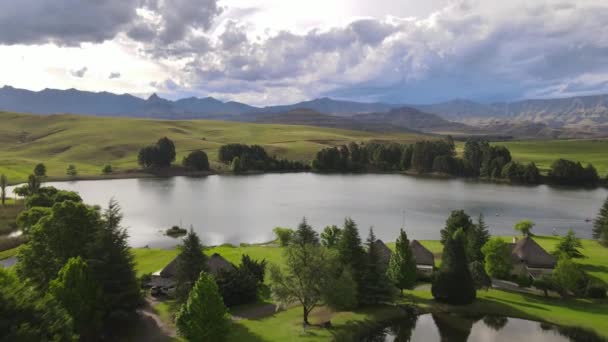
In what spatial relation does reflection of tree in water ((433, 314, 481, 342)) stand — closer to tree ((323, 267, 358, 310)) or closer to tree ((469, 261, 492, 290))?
tree ((469, 261, 492, 290))

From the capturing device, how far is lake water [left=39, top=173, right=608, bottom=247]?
71.2 m

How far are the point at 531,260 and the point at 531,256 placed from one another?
1.48 ft

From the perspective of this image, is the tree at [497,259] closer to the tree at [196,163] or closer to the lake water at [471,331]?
the lake water at [471,331]

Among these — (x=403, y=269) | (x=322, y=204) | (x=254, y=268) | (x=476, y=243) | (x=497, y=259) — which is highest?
(x=476, y=243)

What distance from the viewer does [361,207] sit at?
8750 centimetres

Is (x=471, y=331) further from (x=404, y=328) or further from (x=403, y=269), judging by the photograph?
(x=403, y=269)

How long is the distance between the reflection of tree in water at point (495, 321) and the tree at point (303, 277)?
1281cm

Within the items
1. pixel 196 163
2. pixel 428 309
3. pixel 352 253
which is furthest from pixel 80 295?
pixel 196 163

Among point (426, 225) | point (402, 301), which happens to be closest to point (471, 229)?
point (402, 301)

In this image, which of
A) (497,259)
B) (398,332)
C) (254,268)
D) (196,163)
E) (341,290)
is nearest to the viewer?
(341,290)

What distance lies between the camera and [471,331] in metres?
32.1

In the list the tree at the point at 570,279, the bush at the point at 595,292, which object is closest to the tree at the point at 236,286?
the tree at the point at 570,279

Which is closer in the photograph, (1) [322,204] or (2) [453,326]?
(2) [453,326]

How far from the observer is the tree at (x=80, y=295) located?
26.7 m
